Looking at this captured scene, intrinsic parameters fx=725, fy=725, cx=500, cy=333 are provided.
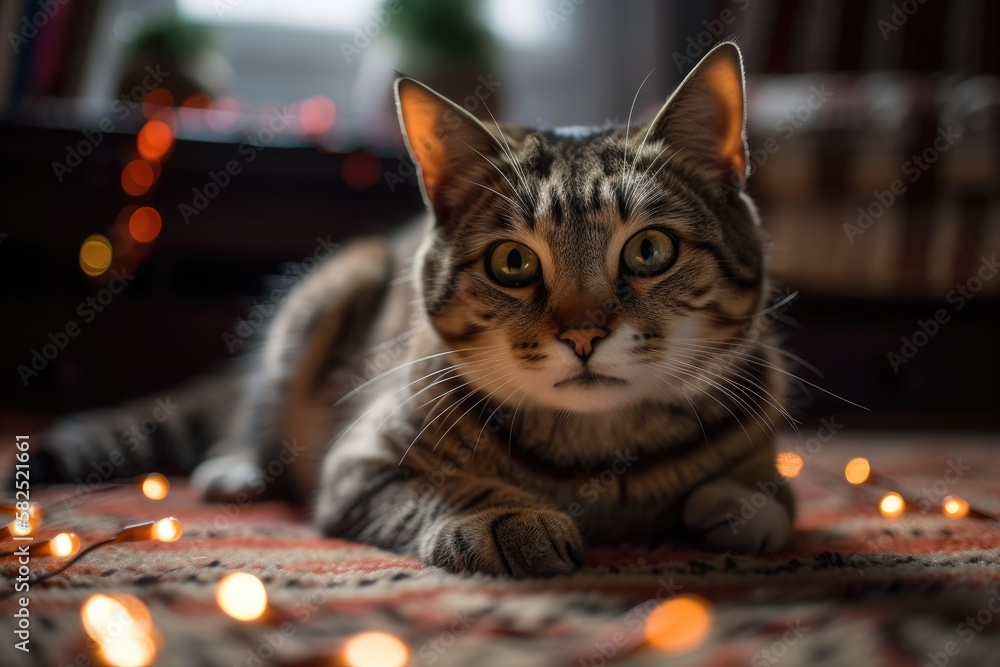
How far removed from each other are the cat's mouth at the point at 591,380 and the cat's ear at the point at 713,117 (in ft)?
1.16

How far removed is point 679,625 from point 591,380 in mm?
299

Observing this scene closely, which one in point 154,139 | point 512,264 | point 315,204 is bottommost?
point 512,264

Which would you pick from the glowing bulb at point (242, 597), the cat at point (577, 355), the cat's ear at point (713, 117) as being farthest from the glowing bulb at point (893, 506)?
the glowing bulb at point (242, 597)

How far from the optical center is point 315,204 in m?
2.24

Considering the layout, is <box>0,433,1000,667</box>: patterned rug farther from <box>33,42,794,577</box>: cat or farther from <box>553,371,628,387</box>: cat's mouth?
<box>553,371,628,387</box>: cat's mouth

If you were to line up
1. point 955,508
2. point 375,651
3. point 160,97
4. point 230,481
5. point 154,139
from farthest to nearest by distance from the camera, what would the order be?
1. point 160,97
2. point 154,139
3. point 230,481
4. point 955,508
5. point 375,651

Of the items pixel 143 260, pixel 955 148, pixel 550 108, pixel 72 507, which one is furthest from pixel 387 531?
pixel 550 108

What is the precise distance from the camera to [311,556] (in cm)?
94

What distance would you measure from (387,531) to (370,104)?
5.90 ft

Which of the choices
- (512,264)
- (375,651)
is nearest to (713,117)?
(512,264)

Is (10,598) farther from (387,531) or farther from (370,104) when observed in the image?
(370,104)

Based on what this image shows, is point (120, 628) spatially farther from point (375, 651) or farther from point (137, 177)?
point (137, 177)

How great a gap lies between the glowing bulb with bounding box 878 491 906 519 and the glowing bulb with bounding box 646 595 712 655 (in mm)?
609

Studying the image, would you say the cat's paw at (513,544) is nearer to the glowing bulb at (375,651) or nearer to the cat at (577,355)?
the cat at (577,355)
